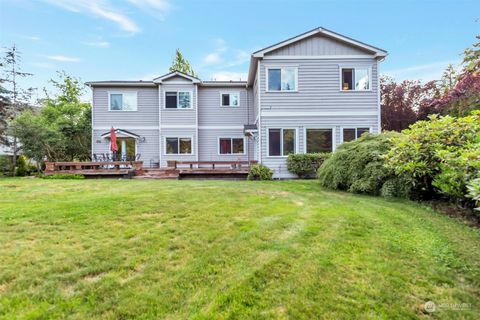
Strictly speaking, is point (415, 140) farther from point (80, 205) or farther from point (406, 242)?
point (80, 205)

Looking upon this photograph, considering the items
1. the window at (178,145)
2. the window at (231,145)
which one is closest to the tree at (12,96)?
the window at (178,145)

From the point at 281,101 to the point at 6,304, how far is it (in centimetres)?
1245

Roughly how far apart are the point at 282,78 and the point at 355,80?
3862mm

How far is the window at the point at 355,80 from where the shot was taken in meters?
13.3

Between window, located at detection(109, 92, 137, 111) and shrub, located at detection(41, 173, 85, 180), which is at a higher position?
window, located at detection(109, 92, 137, 111)

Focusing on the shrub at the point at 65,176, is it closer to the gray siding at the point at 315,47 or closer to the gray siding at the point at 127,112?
the gray siding at the point at 127,112

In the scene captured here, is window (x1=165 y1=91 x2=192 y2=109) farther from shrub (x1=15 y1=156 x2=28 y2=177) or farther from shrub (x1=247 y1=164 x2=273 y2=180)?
shrub (x1=15 y1=156 x2=28 y2=177)

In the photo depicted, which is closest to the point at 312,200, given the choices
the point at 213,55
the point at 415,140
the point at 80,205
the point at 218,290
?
the point at 415,140

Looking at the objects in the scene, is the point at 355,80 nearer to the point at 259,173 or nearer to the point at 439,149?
the point at 259,173

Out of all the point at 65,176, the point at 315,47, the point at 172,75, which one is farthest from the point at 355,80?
the point at 65,176

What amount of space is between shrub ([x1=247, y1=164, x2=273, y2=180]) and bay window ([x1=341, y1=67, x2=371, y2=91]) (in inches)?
237

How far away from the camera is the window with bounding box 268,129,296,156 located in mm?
13109

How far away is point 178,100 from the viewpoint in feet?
53.2

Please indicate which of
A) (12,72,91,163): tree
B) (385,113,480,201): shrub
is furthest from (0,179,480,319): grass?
(12,72,91,163): tree
